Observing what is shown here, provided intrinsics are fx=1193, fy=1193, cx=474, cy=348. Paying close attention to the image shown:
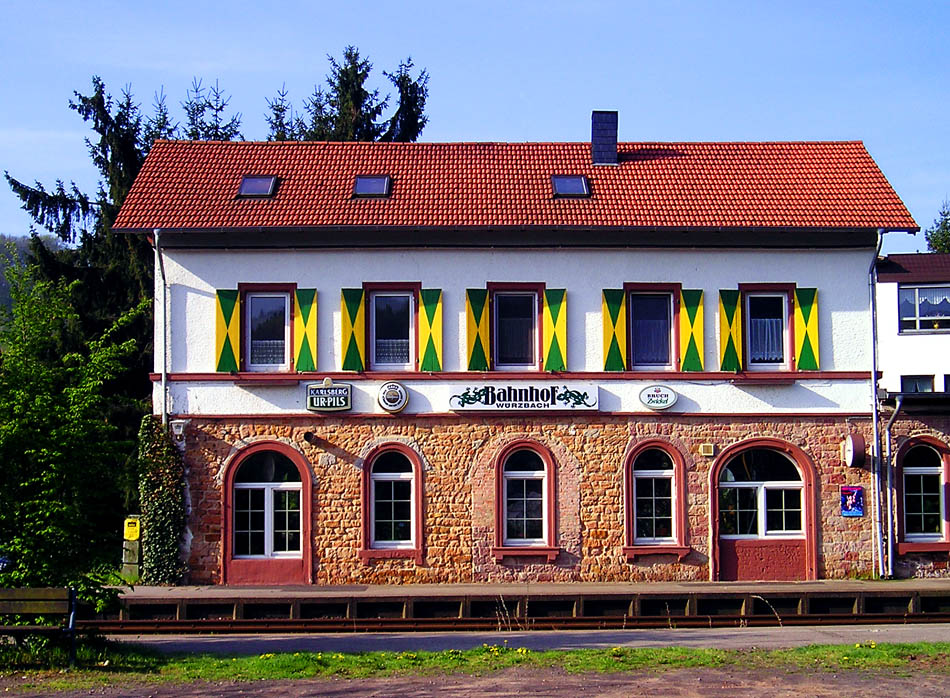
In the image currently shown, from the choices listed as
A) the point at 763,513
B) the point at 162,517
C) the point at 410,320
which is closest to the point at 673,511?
the point at 763,513

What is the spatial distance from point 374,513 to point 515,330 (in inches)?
173

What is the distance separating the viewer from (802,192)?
2369 centimetres

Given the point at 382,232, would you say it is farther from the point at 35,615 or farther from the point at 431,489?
the point at 35,615

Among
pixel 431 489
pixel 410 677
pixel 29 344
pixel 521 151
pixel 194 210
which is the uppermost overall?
pixel 521 151

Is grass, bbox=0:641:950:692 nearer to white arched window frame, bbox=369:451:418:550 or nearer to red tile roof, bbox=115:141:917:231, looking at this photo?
white arched window frame, bbox=369:451:418:550

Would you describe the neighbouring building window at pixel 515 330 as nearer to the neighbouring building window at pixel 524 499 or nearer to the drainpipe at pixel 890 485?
the neighbouring building window at pixel 524 499

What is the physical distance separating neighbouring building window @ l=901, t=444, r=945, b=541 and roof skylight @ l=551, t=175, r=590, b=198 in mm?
8066

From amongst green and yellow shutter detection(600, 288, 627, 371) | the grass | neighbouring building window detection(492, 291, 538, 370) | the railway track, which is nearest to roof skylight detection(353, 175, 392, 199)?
neighbouring building window detection(492, 291, 538, 370)

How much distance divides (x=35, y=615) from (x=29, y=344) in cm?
333

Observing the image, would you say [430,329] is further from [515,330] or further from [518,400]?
[518,400]

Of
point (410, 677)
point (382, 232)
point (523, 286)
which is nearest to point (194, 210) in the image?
point (382, 232)

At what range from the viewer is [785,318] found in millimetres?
23031

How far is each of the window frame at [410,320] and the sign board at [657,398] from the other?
14.3ft

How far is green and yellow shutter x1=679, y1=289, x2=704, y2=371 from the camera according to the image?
2267cm
